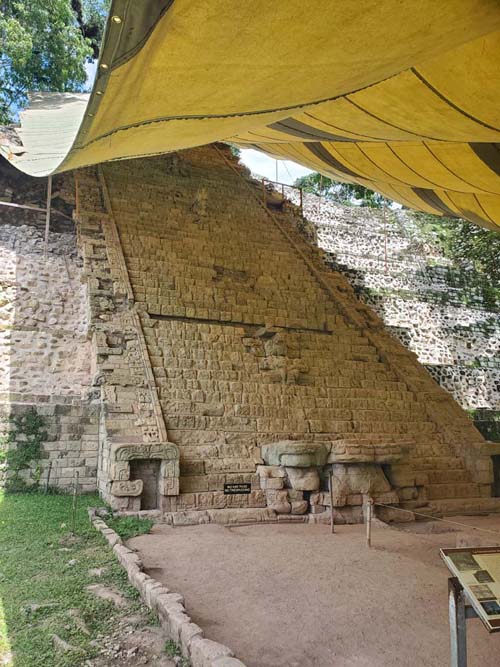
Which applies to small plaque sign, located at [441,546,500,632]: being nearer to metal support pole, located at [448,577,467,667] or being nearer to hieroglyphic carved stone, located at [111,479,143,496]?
metal support pole, located at [448,577,467,667]

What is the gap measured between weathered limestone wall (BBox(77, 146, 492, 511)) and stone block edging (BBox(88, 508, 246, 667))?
99.3 inches

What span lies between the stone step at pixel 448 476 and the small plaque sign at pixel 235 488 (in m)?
3.76

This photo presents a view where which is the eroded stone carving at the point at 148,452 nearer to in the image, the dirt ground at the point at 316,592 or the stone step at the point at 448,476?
the dirt ground at the point at 316,592

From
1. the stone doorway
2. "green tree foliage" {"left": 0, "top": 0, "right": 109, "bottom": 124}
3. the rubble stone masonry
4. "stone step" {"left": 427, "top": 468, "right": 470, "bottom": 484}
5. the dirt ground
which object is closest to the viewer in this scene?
the dirt ground

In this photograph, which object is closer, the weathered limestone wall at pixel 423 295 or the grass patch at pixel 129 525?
the grass patch at pixel 129 525

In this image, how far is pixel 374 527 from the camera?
789cm

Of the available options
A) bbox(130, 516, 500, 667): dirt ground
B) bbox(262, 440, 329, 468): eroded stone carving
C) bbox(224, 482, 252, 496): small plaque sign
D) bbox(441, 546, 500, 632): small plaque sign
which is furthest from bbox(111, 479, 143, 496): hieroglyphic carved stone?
bbox(441, 546, 500, 632): small plaque sign

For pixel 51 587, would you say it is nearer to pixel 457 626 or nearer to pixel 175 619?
pixel 175 619

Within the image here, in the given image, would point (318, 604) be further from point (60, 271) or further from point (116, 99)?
point (60, 271)

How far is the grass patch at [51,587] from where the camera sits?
362 cm

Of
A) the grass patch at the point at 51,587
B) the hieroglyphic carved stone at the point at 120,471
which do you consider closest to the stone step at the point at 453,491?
the hieroglyphic carved stone at the point at 120,471

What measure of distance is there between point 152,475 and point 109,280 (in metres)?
5.12

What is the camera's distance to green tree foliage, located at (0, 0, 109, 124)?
757 inches

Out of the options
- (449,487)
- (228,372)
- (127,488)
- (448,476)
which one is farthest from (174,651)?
(448,476)
